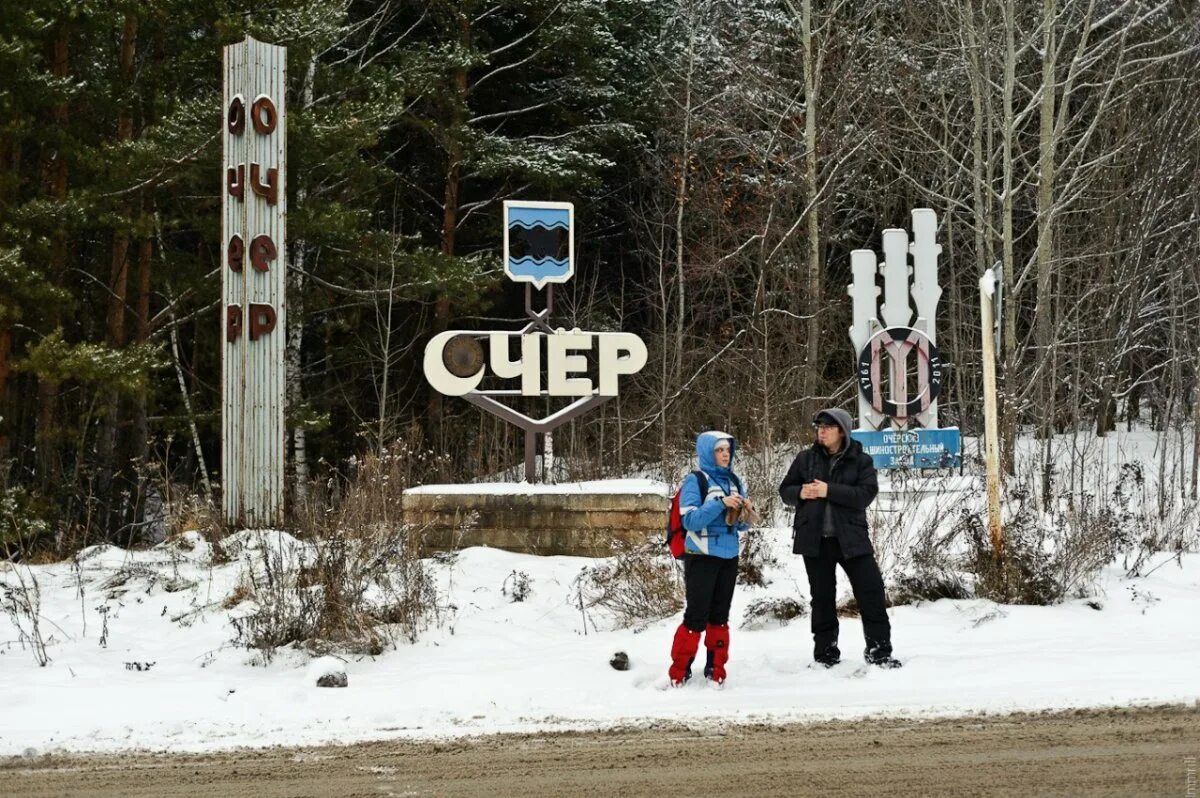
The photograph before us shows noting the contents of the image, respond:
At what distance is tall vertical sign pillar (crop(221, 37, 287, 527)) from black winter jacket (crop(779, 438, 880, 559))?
22.8 ft

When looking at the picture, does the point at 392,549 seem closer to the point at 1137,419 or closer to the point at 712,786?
the point at 712,786

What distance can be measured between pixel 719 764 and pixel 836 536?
7.67 ft

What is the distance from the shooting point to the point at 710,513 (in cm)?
731

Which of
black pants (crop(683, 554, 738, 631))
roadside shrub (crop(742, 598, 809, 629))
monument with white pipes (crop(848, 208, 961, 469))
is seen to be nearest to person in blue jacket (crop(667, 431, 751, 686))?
black pants (crop(683, 554, 738, 631))

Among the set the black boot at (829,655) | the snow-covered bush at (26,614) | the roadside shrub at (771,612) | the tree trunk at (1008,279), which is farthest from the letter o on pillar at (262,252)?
the tree trunk at (1008,279)

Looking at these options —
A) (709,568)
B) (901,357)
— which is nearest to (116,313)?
(901,357)

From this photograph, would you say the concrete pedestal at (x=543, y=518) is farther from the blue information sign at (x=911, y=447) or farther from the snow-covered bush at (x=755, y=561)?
the blue information sign at (x=911, y=447)

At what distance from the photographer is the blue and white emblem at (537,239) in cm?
1277

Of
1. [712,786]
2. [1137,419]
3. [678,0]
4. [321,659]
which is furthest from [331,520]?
[1137,419]

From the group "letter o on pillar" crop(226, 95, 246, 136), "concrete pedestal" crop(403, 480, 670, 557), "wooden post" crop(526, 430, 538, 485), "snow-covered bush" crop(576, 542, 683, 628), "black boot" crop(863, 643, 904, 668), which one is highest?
"letter o on pillar" crop(226, 95, 246, 136)

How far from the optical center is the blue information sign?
13.7m

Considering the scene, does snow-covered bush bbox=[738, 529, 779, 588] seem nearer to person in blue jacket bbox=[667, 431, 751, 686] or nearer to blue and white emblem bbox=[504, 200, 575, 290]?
person in blue jacket bbox=[667, 431, 751, 686]

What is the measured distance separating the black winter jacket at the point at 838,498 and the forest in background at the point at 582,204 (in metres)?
5.63

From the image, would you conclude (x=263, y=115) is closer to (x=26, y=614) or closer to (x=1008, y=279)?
(x=26, y=614)
